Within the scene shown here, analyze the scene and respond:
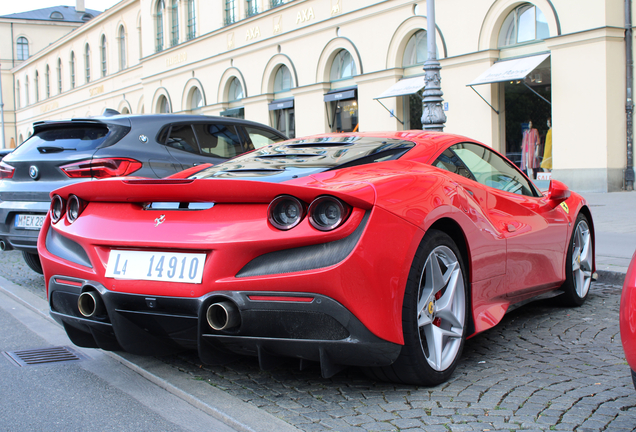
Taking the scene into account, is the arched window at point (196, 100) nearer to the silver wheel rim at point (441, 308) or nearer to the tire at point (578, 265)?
the tire at point (578, 265)

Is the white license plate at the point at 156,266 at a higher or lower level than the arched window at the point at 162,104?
lower

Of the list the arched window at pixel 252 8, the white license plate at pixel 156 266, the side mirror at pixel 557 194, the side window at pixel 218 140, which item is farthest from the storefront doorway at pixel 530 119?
the white license plate at pixel 156 266

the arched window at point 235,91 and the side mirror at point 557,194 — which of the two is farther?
the arched window at point 235,91

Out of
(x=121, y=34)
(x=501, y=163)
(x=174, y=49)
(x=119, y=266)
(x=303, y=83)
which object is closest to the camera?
(x=119, y=266)

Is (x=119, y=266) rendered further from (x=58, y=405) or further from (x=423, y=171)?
(x=423, y=171)

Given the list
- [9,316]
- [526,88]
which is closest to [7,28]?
[526,88]

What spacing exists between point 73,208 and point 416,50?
17824 mm

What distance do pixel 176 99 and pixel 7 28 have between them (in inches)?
1866

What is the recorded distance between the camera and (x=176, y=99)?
3356 centimetres

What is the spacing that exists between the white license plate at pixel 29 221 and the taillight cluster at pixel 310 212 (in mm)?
3615

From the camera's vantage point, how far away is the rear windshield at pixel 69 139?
578cm

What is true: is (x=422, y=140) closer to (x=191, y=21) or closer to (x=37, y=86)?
(x=191, y=21)

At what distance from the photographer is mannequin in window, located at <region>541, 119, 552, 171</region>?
16875 millimetres

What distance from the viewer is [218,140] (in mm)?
6910
